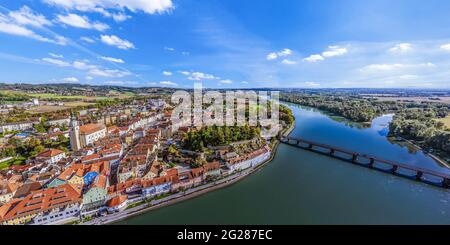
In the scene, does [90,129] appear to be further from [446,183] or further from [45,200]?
[446,183]

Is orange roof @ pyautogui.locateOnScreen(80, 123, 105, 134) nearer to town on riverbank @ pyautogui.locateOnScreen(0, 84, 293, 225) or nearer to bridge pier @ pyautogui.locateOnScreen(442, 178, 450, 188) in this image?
town on riverbank @ pyautogui.locateOnScreen(0, 84, 293, 225)

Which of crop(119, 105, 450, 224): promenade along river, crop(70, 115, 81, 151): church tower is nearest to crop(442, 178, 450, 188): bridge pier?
crop(119, 105, 450, 224): promenade along river

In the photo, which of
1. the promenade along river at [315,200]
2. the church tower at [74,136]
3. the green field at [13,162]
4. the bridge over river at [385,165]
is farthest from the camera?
the church tower at [74,136]

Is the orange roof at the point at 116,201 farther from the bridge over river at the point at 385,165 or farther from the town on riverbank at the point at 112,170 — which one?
the bridge over river at the point at 385,165

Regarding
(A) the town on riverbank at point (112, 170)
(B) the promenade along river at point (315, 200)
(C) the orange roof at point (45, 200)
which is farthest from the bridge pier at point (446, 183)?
(C) the orange roof at point (45, 200)
